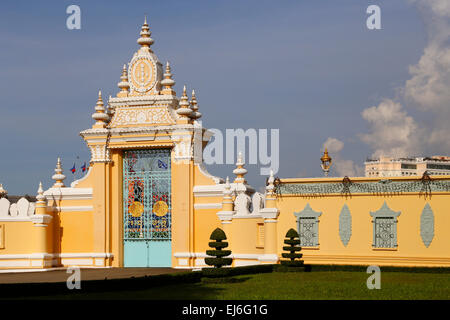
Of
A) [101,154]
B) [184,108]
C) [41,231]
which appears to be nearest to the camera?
[184,108]

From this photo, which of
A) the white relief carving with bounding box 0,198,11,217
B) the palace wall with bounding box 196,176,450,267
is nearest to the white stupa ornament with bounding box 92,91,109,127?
the white relief carving with bounding box 0,198,11,217

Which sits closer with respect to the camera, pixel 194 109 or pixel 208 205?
pixel 208 205

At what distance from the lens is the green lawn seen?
18.8 meters

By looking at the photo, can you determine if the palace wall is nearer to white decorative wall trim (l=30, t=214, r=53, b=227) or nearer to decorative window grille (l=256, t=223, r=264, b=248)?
decorative window grille (l=256, t=223, r=264, b=248)

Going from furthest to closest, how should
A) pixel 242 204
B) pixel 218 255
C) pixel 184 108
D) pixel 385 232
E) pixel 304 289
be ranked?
1. pixel 184 108
2. pixel 242 204
3. pixel 385 232
4. pixel 218 255
5. pixel 304 289

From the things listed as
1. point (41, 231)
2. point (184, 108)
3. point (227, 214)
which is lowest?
point (41, 231)

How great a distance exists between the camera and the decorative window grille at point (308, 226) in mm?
27766

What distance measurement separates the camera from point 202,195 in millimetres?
30984

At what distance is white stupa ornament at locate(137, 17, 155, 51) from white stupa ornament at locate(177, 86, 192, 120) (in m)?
3.02

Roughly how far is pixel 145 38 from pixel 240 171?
7.24 m

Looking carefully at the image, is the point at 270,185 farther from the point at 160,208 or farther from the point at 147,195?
the point at 147,195

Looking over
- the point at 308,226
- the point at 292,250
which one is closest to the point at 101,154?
the point at 308,226

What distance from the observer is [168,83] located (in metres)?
32.0
